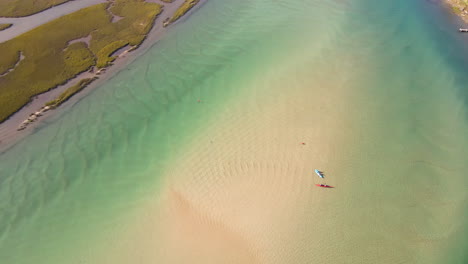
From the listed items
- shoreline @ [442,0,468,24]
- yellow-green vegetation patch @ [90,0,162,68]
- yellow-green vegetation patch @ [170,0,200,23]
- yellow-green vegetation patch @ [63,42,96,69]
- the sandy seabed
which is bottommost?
the sandy seabed

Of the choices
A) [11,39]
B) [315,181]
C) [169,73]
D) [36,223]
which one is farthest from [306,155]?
[11,39]

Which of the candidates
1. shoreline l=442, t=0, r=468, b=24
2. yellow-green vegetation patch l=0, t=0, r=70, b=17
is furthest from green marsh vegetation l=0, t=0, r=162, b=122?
shoreline l=442, t=0, r=468, b=24

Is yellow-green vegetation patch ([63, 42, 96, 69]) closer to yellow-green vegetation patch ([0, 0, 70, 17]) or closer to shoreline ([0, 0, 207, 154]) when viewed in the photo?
shoreline ([0, 0, 207, 154])

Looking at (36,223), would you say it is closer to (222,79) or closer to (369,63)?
(222,79)

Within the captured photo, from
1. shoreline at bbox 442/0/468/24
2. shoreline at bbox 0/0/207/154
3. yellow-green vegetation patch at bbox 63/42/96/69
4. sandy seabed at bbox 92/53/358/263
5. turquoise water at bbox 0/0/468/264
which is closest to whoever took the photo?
sandy seabed at bbox 92/53/358/263

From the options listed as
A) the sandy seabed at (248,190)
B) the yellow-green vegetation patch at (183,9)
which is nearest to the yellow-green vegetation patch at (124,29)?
the yellow-green vegetation patch at (183,9)

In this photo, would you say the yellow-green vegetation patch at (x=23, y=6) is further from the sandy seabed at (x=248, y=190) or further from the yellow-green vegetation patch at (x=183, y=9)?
the sandy seabed at (x=248, y=190)

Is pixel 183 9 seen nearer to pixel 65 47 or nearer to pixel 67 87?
pixel 65 47
